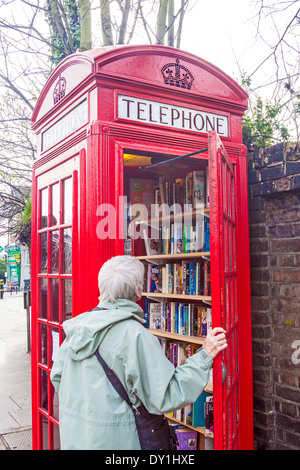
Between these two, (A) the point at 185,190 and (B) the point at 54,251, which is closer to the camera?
(B) the point at 54,251

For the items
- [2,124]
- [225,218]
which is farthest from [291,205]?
[2,124]

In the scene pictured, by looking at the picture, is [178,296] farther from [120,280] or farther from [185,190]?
[120,280]

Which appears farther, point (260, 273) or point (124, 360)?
point (260, 273)

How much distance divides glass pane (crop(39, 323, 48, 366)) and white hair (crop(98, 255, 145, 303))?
1.57 metres

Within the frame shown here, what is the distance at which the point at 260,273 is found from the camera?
317 cm

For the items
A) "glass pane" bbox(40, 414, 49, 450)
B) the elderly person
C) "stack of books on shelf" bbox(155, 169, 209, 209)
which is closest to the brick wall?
"stack of books on shelf" bbox(155, 169, 209, 209)

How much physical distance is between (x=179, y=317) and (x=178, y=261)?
0.52 meters

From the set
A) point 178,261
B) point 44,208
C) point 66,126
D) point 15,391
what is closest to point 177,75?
point 66,126

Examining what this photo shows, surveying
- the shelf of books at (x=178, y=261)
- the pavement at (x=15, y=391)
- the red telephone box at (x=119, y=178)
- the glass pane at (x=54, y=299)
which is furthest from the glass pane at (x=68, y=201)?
the pavement at (x=15, y=391)

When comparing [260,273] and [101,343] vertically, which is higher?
[260,273]

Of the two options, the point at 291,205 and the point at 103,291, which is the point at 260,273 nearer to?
the point at 291,205

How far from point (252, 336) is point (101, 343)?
6.01 feet

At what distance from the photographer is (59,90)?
3080mm
